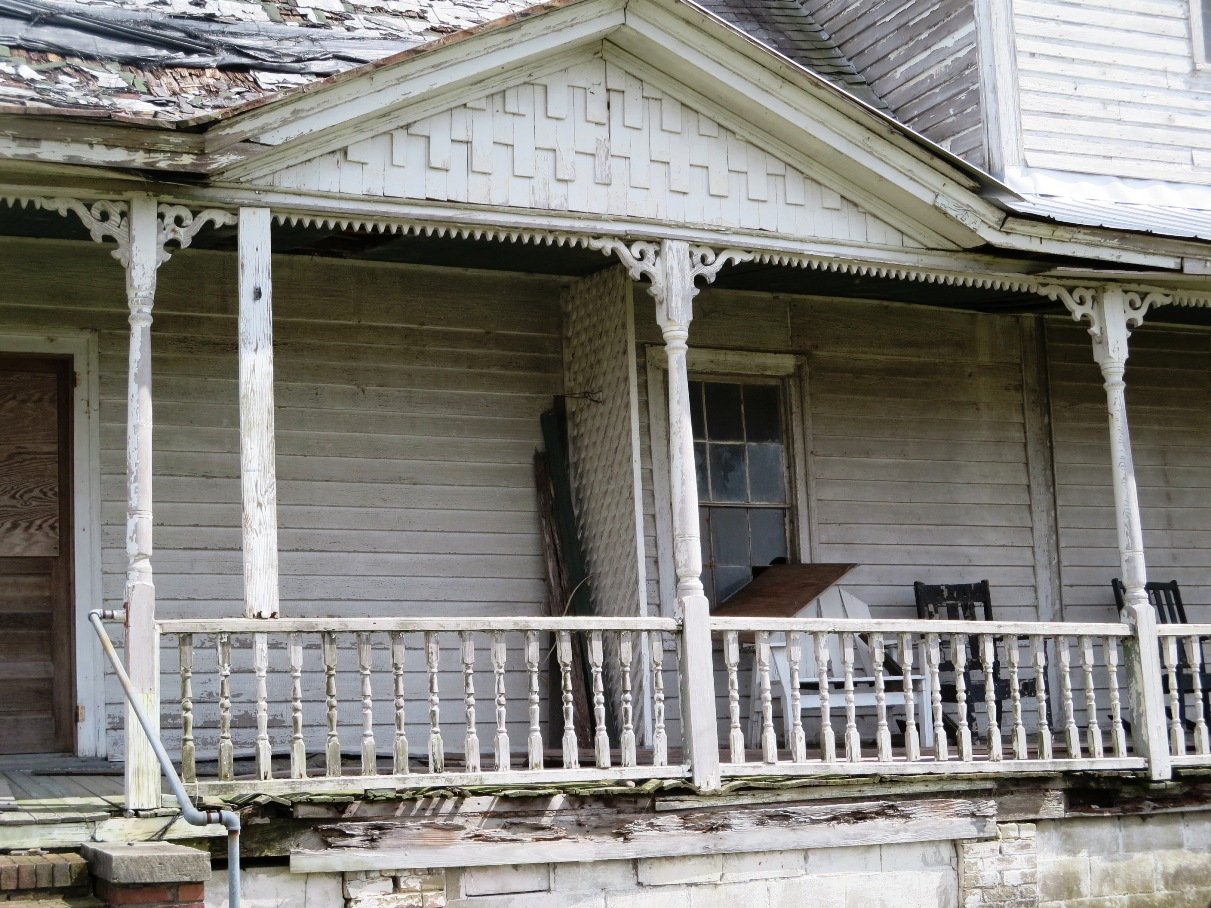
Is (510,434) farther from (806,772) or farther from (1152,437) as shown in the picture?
(1152,437)

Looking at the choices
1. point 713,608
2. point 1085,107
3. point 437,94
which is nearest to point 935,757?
point 713,608

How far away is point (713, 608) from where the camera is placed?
1112cm

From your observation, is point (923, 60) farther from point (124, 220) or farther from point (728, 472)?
point (124, 220)

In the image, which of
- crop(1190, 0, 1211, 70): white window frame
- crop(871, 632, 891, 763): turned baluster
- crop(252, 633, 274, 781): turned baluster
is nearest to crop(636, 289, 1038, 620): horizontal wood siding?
crop(871, 632, 891, 763): turned baluster

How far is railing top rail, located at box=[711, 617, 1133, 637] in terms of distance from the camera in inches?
344

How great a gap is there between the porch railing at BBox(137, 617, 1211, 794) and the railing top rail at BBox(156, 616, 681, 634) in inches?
0.4

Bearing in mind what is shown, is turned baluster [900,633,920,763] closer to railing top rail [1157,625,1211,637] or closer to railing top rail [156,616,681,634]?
railing top rail [156,616,681,634]

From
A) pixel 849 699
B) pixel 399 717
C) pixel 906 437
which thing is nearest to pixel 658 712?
pixel 849 699

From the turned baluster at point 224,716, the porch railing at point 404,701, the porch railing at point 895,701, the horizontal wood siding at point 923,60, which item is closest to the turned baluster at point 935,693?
the porch railing at point 895,701

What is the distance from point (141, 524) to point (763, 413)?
5283 mm

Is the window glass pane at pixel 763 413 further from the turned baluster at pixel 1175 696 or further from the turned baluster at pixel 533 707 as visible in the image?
the turned baluster at pixel 533 707

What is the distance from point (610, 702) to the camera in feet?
34.6

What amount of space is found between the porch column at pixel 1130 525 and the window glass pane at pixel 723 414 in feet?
7.74

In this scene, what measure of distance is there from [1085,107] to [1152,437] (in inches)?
103
